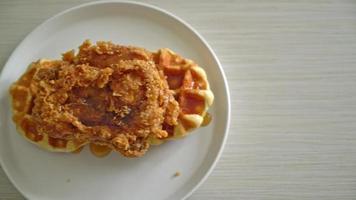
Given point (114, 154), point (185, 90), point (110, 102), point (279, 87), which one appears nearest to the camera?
point (110, 102)

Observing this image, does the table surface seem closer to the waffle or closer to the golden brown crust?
the waffle

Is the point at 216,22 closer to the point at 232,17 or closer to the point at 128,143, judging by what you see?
the point at 232,17

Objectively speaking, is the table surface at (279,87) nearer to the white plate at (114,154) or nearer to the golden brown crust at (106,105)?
the white plate at (114,154)

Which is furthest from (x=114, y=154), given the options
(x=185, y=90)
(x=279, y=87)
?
(x=279, y=87)

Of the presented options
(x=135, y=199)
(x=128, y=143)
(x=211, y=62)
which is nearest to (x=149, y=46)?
(x=211, y=62)

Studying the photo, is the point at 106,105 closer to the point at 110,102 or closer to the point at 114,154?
the point at 110,102

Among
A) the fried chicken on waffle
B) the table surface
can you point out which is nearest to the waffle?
the fried chicken on waffle

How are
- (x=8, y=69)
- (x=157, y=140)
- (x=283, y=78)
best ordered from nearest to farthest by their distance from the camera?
1. (x=157, y=140)
2. (x=8, y=69)
3. (x=283, y=78)
